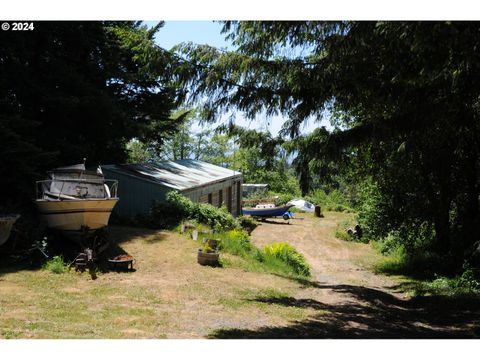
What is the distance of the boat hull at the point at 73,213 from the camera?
1413cm

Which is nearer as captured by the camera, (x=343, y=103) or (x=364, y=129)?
(x=343, y=103)

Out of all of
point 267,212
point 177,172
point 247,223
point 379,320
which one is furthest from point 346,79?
point 267,212

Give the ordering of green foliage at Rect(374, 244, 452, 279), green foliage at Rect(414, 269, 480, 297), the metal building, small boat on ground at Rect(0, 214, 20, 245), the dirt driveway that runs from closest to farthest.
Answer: the dirt driveway → small boat on ground at Rect(0, 214, 20, 245) → green foliage at Rect(414, 269, 480, 297) → green foliage at Rect(374, 244, 452, 279) → the metal building

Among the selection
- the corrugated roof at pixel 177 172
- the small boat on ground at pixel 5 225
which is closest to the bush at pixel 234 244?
the corrugated roof at pixel 177 172

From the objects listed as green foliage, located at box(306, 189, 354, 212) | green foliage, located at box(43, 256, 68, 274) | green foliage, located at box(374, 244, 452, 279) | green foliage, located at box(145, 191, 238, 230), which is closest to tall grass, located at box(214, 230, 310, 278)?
green foliage, located at box(145, 191, 238, 230)

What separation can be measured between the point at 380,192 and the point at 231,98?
13604 millimetres

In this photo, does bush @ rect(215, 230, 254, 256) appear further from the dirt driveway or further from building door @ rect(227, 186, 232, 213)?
building door @ rect(227, 186, 232, 213)

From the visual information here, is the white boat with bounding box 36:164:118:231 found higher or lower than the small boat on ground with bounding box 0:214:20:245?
higher

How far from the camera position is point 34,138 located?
17.5 m

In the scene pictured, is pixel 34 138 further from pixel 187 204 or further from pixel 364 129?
pixel 364 129

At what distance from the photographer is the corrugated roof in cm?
2238

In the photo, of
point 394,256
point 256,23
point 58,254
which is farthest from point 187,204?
point 256,23

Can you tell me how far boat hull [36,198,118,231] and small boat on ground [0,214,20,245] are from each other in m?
1.49

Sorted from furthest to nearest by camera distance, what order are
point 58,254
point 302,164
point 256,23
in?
1. point 58,254
2. point 302,164
3. point 256,23
